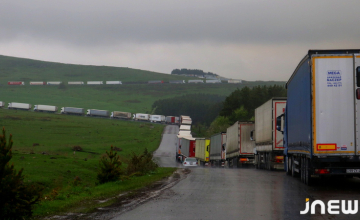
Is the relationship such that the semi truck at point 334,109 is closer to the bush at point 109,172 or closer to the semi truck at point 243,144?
the bush at point 109,172

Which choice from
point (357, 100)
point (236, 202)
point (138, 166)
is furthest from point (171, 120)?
point (236, 202)

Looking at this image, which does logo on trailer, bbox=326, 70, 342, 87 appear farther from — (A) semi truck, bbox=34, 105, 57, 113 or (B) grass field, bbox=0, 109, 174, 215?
(A) semi truck, bbox=34, 105, 57, 113

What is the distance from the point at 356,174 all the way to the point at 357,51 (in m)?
4.24

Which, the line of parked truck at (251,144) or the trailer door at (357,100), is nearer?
the trailer door at (357,100)

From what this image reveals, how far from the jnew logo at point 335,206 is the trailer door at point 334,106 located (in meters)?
2.95

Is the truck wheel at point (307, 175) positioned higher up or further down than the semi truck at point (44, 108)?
further down

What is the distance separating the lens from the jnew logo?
10570 mm

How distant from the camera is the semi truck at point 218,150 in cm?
4810

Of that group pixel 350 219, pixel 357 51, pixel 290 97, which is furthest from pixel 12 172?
pixel 290 97

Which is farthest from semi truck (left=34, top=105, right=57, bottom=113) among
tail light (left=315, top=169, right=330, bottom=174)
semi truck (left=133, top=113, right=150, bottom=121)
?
tail light (left=315, top=169, right=330, bottom=174)

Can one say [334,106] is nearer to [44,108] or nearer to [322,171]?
[322,171]

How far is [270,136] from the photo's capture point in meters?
29.9

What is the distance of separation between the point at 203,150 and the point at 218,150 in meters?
9.30

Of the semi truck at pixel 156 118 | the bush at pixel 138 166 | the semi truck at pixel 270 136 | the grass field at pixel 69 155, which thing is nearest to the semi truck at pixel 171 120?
the semi truck at pixel 156 118
